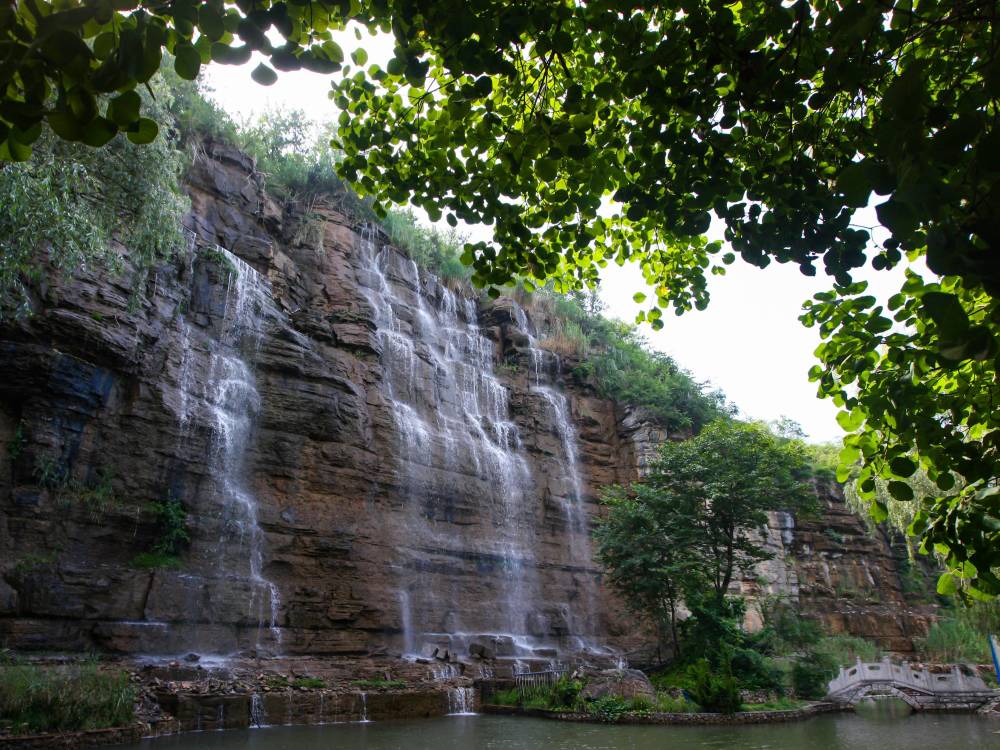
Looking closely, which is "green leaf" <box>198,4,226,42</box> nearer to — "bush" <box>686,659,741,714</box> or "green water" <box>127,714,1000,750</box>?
"green water" <box>127,714,1000,750</box>

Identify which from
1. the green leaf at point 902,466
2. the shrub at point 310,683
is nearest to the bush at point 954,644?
the shrub at point 310,683

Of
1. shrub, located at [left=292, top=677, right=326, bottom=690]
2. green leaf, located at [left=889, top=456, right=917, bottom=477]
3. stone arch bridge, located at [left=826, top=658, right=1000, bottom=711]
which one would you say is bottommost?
stone arch bridge, located at [left=826, top=658, right=1000, bottom=711]

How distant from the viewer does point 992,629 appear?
18562mm

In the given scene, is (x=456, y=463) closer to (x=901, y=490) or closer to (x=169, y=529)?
(x=169, y=529)

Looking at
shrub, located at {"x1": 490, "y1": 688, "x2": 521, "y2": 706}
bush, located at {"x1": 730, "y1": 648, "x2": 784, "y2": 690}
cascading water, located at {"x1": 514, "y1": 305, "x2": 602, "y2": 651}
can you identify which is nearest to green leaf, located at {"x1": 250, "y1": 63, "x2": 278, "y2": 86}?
shrub, located at {"x1": 490, "y1": 688, "x2": 521, "y2": 706}

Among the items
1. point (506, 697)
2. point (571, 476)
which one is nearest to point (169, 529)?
point (506, 697)

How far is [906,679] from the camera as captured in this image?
18.8 m

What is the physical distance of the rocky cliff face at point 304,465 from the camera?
1442 cm

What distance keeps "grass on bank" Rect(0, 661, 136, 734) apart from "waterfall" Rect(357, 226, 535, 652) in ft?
28.3

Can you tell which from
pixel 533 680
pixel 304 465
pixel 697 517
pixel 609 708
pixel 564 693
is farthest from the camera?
pixel 697 517

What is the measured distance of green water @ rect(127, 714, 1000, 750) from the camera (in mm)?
10438

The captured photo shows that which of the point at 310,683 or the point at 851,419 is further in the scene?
the point at 310,683

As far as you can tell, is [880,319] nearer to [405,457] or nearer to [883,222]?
[883,222]

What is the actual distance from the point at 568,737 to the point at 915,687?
42.3ft
